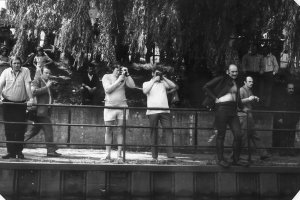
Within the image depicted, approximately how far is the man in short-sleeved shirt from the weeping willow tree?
1.38 meters

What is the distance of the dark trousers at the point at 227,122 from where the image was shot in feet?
18.9

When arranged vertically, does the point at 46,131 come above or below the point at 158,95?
below

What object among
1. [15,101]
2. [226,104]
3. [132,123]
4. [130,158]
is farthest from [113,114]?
[226,104]

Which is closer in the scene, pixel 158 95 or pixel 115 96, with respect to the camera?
pixel 115 96

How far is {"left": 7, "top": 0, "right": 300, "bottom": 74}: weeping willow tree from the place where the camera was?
683 centimetres

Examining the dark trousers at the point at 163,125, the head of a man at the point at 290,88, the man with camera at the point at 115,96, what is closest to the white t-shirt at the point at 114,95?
the man with camera at the point at 115,96

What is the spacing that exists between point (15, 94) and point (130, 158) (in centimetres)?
142

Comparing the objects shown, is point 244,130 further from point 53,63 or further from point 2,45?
point 2,45

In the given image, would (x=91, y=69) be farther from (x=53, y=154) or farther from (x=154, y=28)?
(x=53, y=154)

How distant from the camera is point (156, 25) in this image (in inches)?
273

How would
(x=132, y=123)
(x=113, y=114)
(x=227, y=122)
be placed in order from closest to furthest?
(x=227, y=122)
(x=113, y=114)
(x=132, y=123)

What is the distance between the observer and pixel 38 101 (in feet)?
20.2

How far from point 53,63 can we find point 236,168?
9.46ft

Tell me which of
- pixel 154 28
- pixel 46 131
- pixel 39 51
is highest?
pixel 154 28
